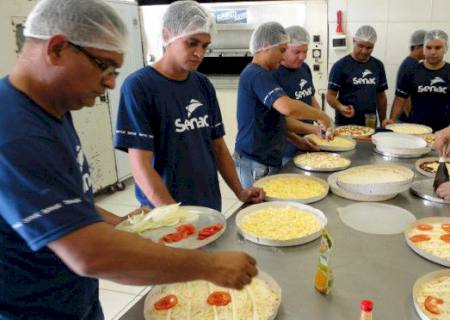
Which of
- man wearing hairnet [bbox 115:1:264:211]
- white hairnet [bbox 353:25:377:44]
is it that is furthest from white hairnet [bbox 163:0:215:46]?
white hairnet [bbox 353:25:377:44]

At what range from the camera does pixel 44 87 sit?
90 cm

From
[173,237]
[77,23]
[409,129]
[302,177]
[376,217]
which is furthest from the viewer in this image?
[409,129]

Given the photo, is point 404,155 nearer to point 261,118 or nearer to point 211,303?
point 261,118

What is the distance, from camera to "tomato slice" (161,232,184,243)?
1.43m

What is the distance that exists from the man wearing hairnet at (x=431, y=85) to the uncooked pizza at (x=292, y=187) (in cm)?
171

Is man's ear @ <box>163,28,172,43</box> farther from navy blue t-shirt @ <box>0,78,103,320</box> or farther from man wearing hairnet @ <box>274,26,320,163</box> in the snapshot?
man wearing hairnet @ <box>274,26,320,163</box>

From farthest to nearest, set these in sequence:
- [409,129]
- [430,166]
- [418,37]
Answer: [418,37] → [409,129] → [430,166]

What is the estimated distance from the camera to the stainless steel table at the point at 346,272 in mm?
1108

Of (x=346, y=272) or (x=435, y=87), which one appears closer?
(x=346, y=272)

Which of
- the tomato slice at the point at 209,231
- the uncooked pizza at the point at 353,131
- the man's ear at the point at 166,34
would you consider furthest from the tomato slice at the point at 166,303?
the uncooked pizza at the point at 353,131

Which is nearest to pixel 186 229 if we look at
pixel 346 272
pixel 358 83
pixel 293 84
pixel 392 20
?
pixel 346 272

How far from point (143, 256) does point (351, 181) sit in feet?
4.71

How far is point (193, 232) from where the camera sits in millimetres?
1508

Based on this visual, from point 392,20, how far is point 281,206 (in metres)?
3.30
